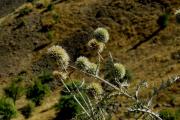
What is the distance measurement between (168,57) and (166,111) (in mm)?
16402

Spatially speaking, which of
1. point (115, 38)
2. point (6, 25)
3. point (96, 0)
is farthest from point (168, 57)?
point (6, 25)

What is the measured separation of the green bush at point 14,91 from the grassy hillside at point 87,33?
1.78m

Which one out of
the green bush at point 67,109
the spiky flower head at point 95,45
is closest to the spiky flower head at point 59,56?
the spiky flower head at point 95,45

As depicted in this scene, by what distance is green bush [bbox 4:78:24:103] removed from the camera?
2370 inches

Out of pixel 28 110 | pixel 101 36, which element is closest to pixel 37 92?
pixel 28 110

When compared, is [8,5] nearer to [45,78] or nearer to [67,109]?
[45,78]

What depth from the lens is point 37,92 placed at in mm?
58031

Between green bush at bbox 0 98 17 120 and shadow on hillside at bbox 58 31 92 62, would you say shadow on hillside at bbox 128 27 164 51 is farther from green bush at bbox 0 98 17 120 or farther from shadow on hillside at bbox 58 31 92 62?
green bush at bbox 0 98 17 120

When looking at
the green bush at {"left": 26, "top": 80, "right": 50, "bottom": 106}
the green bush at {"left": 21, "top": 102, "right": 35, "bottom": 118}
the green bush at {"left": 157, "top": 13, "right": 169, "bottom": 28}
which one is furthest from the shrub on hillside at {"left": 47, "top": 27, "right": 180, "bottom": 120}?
the green bush at {"left": 157, "top": 13, "right": 169, "bottom": 28}

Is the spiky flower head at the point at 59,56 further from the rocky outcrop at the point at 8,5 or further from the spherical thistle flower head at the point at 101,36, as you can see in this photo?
the rocky outcrop at the point at 8,5

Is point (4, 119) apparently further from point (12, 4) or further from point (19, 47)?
point (12, 4)

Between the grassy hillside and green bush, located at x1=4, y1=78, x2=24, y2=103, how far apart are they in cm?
178

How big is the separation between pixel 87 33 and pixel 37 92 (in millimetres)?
13971

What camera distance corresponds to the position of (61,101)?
51125 millimetres
